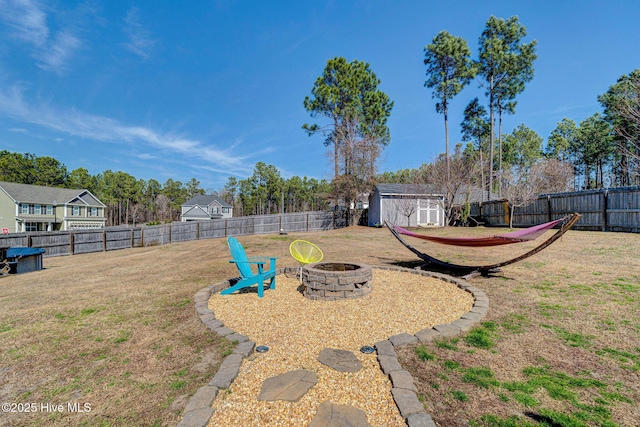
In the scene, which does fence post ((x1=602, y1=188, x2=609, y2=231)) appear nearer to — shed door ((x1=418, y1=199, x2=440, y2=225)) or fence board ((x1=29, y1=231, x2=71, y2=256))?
shed door ((x1=418, y1=199, x2=440, y2=225))

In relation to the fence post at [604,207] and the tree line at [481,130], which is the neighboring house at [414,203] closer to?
the tree line at [481,130]

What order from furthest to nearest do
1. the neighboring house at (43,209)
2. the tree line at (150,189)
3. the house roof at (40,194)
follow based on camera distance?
the tree line at (150,189)
the house roof at (40,194)
the neighboring house at (43,209)

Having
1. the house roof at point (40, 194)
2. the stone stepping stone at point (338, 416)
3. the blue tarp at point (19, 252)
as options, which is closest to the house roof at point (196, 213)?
the house roof at point (40, 194)

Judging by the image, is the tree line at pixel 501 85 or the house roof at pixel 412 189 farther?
the tree line at pixel 501 85

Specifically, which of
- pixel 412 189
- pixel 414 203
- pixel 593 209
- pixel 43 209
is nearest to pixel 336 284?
pixel 593 209

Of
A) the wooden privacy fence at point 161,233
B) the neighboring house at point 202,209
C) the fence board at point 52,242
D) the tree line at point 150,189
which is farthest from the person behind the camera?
the tree line at point 150,189

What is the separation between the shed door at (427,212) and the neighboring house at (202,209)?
97.3ft

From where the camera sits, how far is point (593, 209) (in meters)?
11.8

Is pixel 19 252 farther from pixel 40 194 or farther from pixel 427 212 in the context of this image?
Answer: pixel 40 194

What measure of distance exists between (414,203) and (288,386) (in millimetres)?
19747

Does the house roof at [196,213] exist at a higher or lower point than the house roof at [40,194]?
lower

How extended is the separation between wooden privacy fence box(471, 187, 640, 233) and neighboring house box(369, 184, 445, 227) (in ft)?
18.0

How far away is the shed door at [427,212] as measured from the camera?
68.3ft

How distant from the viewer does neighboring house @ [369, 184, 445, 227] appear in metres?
20.5
